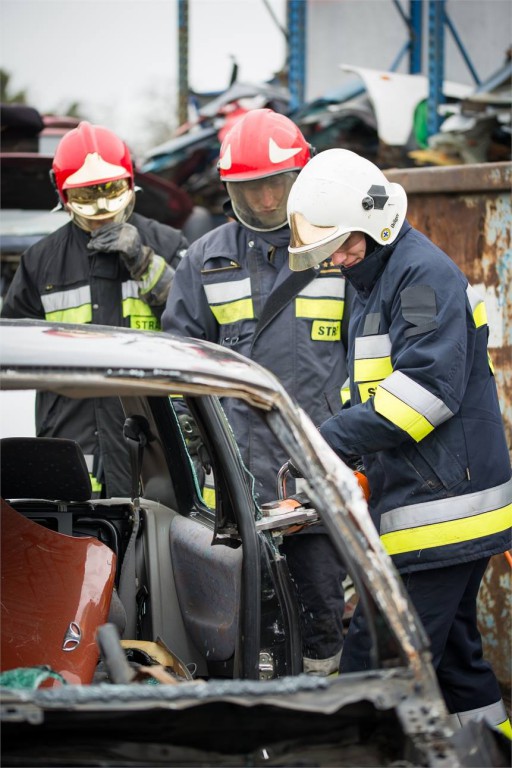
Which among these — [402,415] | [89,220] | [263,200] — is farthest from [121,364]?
[89,220]

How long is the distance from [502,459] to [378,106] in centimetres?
656

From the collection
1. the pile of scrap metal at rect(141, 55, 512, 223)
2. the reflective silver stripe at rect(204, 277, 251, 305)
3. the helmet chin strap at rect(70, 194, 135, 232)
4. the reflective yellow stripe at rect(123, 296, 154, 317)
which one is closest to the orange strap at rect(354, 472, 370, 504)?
the reflective silver stripe at rect(204, 277, 251, 305)

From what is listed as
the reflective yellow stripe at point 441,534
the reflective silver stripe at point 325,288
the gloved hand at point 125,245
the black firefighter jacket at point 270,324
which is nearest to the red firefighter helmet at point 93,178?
the gloved hand at point 125,245

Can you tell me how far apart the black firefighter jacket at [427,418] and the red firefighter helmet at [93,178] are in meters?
1.77

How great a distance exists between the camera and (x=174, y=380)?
2.14m

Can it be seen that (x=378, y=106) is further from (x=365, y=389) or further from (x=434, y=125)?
(x=365, y=389)

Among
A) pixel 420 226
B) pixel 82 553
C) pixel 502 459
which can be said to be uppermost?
pixel 420 226

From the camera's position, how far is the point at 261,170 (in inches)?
164

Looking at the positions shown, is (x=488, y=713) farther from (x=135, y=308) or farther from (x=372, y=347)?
(x=135, y=308)

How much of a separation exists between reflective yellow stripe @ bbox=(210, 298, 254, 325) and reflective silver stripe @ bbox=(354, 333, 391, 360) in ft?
2.88

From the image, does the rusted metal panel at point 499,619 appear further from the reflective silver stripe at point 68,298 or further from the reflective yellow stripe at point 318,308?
the reflective silver stripe at point 68,298

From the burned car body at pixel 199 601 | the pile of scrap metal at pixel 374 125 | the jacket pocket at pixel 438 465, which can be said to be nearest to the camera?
the burned car body at pixel 199 601

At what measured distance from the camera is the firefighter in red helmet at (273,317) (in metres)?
3.96

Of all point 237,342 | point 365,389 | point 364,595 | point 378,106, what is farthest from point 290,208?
point 378,106
